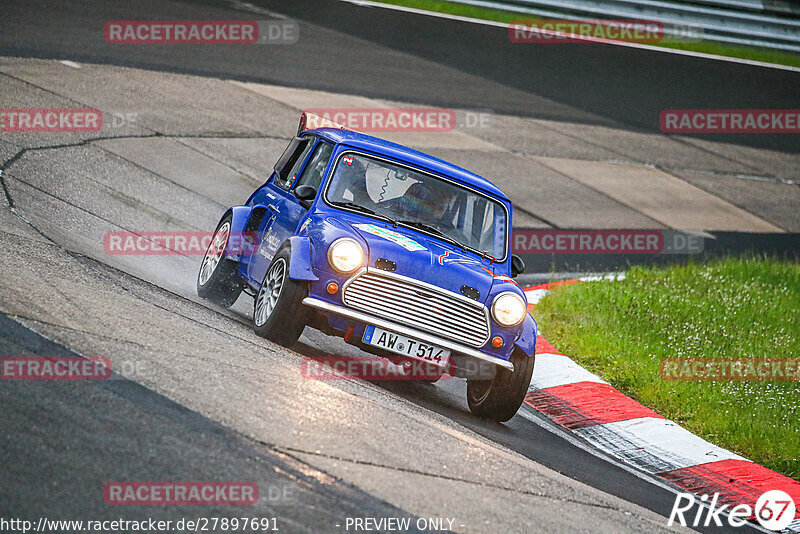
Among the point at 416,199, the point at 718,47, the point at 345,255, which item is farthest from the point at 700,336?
the point at 718,47

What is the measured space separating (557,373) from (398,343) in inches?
101

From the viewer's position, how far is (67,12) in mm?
18047

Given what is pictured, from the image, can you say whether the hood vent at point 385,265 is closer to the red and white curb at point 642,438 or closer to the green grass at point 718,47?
the red and white curb at point 642,438

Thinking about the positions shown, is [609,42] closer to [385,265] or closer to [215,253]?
[215,253]

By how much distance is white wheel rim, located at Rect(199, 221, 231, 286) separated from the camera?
28.6 feet

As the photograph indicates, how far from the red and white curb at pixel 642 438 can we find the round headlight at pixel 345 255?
221 centimetres

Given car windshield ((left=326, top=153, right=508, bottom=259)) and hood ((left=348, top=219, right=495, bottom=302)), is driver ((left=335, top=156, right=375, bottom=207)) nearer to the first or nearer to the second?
car windshield ((left=326, top=153, right=508, bottom=259))

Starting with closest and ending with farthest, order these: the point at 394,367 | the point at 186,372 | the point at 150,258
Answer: the point at 186,372, the point at 394,367, the point at 150,258

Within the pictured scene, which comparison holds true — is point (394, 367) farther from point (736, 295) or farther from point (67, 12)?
point (67, 12)

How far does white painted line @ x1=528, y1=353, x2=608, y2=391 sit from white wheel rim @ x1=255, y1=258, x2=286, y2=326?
8.17 ft

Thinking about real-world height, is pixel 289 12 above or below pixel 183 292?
above

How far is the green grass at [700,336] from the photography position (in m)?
7.96

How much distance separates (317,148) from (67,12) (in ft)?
37.5

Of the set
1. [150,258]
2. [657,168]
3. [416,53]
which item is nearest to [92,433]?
[150,258]
